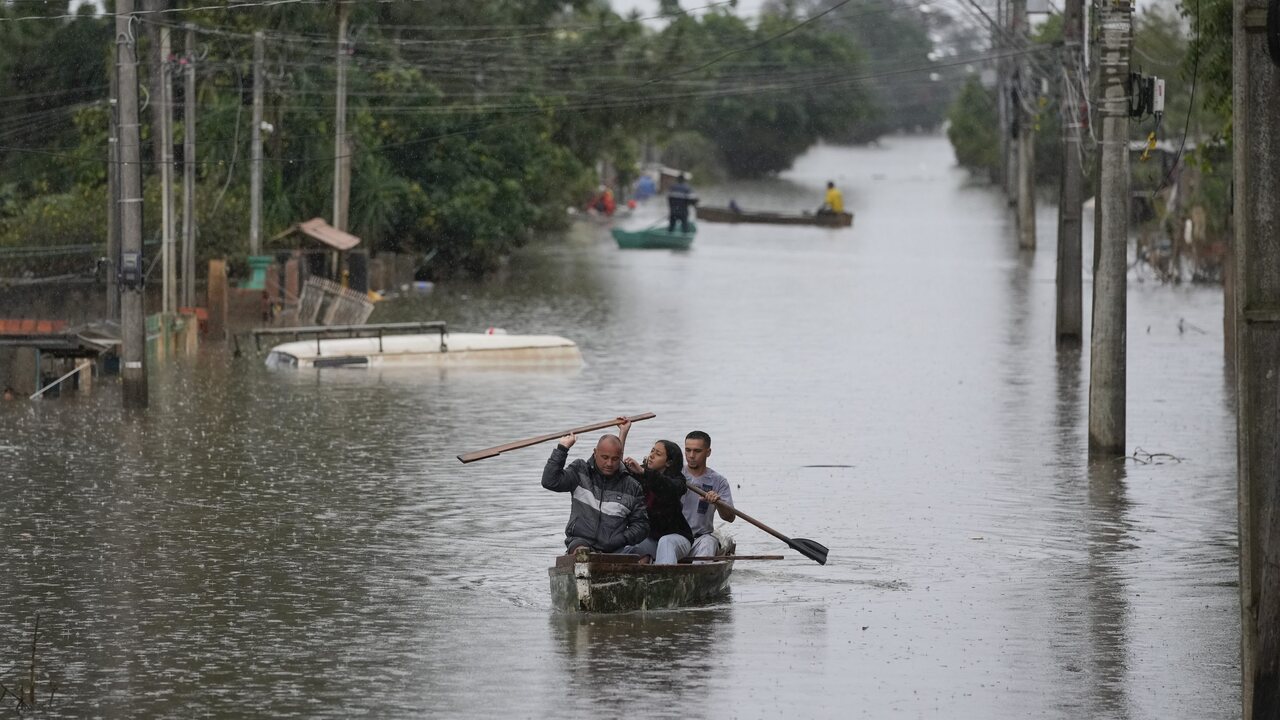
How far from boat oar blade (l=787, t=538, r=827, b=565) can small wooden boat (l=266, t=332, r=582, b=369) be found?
1671 centimetres

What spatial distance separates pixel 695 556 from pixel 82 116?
118ft

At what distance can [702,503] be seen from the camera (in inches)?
604

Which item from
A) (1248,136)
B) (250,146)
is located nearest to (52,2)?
(250,146)

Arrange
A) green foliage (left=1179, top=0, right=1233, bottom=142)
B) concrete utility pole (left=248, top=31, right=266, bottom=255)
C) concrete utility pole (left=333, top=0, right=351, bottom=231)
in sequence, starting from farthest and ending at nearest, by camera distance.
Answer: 1. concrete utility pole (left=333, top=0, right=351, bottom=231)
2. concrete utility pole (left=248, top=31, right=266, bottom=255)
3. green foliage (left=1179, top=0, right=1233, bottom=142)

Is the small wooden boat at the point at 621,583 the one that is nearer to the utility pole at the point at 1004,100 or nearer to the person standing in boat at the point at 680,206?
the utility pole at the point at 1004,100

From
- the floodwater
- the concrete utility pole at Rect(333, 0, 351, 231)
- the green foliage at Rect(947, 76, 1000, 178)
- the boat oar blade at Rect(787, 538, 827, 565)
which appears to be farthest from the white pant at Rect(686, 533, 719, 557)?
the green foliage at Rect(947, 76, 1000, 178)

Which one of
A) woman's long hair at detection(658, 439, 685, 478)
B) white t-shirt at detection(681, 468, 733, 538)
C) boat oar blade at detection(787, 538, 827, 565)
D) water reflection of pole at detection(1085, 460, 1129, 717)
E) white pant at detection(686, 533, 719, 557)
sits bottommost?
water reflection of pole at detection(1085, 460, 1129, 717)

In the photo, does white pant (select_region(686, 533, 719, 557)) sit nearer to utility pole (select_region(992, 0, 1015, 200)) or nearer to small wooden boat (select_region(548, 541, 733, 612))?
small wooden boat (select_region(548, 541, 733, 612))

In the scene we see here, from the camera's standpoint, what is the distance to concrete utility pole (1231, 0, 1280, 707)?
390 inches

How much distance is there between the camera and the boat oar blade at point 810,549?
51.2 ft

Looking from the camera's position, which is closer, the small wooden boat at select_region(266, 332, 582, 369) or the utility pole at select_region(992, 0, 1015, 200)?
the small wooden boat at select_region(266, 332, 582, 369)

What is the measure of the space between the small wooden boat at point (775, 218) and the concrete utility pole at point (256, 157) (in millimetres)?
35424

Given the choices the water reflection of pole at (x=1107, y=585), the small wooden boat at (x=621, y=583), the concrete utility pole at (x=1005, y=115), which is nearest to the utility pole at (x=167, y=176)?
the water reflection of pole at (x=1107, y=585)

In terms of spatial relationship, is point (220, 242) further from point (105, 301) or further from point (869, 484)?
point (869, 484)
